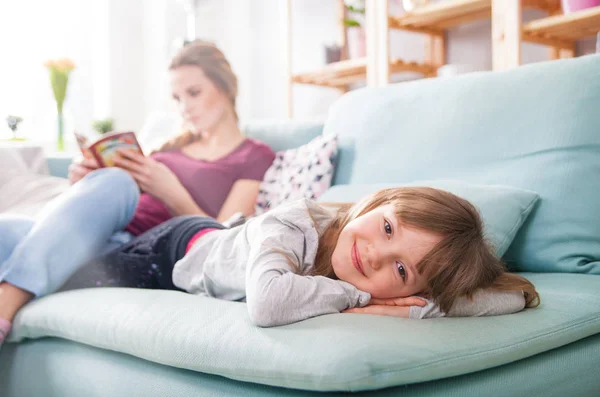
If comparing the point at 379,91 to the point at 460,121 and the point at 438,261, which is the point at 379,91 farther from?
the point at 438,261

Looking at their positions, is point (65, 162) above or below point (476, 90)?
below

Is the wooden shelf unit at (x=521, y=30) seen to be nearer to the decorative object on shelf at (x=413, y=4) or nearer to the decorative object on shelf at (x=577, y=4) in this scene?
the decorative object on shelf at (x=577, y=4)

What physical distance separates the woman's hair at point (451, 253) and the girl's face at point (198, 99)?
A: 1.04 m

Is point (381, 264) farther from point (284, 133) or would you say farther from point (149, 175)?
point (284, 133)

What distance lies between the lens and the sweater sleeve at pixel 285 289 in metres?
0.88

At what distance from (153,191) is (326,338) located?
1.14 meters

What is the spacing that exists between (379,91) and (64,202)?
2.90 feet

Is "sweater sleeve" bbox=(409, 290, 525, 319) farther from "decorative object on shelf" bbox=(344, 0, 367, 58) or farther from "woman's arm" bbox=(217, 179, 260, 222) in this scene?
"decorative object on shelf" bbox=(344, 0, 367, 58)

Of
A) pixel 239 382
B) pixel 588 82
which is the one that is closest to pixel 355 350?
pixel 239 382

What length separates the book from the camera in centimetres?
170

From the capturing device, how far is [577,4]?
2.04m

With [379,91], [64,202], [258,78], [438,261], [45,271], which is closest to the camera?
[438,261]

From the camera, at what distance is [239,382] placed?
85 centimetres

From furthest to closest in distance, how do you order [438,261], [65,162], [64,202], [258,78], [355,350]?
1. [258,78]
2. [65,162]
3. [64,202]
4. [438,261]
5. [355,350]
